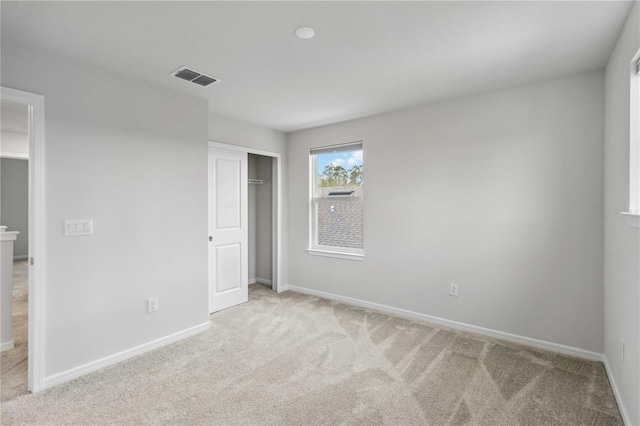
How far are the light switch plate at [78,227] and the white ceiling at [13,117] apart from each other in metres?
2.26

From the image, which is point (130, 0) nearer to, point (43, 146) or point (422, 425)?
point (43, 146)

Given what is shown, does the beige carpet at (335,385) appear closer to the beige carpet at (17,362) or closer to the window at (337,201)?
the beige carpet at (17,362)

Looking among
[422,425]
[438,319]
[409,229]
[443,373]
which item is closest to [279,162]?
[409,229]

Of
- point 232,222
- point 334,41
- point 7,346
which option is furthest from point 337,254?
point 7,346

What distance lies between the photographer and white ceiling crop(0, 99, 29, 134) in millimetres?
3905

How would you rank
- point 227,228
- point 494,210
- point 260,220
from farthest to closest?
point 260,220 → point 227,228 → point 494,210

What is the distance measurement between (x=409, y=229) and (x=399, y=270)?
1.66 feet

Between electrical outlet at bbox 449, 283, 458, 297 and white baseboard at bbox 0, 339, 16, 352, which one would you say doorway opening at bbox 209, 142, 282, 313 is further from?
electrical outlet at bbox 449, 283, 458, 297

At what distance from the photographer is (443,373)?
2.42 metres

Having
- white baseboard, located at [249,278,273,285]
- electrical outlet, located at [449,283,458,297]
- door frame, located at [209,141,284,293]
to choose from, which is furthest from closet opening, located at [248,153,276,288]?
electrical outlet, located at [449,283,458,297]

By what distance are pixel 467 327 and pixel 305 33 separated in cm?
308

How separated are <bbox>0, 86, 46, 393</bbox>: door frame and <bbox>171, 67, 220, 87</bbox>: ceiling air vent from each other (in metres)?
0.96

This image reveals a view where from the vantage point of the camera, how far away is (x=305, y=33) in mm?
2023

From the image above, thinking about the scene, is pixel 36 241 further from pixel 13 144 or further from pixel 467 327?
pixel 13 144
